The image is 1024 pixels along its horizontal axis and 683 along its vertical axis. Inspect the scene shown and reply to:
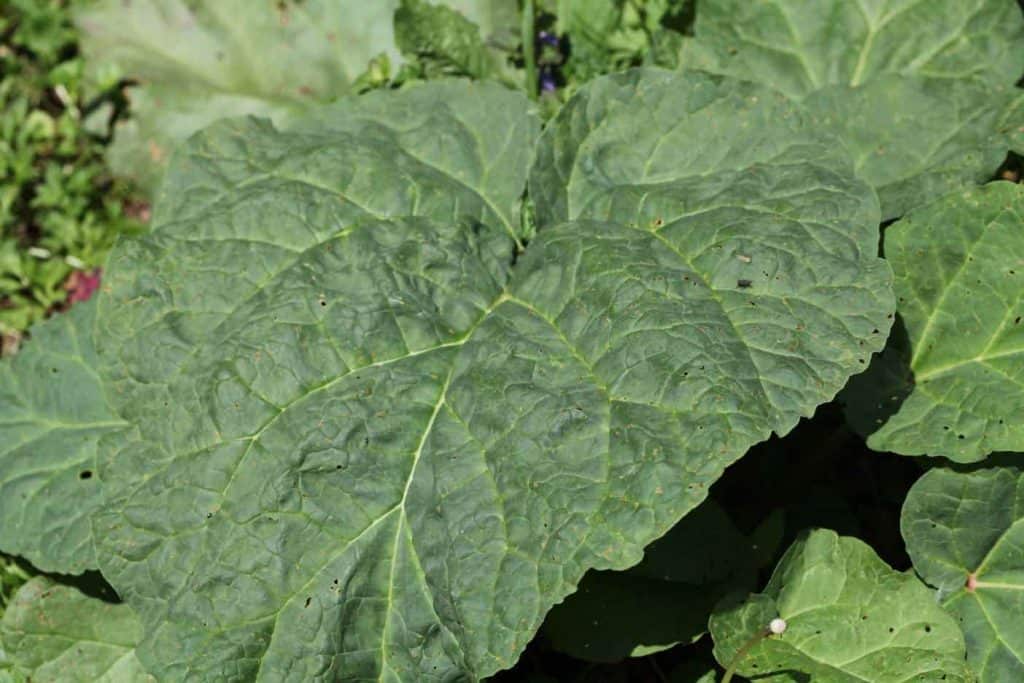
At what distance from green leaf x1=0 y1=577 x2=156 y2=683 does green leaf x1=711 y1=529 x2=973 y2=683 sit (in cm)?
168

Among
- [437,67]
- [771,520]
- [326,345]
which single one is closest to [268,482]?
[326,345]

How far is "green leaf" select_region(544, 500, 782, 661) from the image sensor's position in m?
2.97

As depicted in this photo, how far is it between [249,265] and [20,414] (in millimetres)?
1016

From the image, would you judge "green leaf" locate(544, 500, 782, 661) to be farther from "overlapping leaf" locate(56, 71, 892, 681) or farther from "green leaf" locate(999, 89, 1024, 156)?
"green leaf" locate(999, 89, 1024, 156)

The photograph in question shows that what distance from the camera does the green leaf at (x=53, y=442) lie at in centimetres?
328

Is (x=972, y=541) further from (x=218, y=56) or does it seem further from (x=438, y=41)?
(x=218, y=56)

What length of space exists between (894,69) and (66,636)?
307cm

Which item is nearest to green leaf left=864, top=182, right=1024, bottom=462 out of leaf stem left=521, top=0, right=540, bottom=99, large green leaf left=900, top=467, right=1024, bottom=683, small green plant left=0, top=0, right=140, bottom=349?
large green leaf left=900, top=467, right=1024, bottom=683

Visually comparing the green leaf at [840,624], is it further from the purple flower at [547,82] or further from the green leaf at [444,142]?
the purple flower at [547,82]

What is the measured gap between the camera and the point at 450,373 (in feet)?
9.40

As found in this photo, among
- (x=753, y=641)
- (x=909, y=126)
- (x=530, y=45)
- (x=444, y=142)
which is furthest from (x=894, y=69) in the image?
(x=753, y=641)

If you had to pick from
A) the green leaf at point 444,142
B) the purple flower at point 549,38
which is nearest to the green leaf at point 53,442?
the green leaf at point 444,142

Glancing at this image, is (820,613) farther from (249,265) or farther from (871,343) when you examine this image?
(249,265)

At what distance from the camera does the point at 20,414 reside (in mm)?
3559
